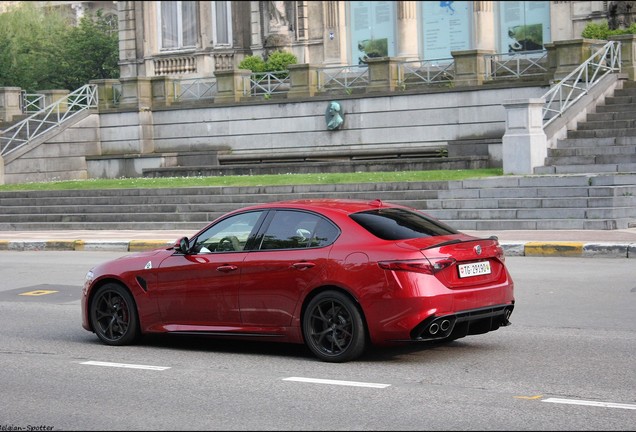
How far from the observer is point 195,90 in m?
38.2

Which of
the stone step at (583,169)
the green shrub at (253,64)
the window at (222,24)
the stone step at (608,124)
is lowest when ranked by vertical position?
the stone step at (583,169)

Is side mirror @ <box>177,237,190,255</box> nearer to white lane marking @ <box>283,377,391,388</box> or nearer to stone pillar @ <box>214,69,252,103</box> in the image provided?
white lane marking @ <box>283,377,391,388</box>

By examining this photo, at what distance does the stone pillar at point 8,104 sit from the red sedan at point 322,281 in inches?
1163

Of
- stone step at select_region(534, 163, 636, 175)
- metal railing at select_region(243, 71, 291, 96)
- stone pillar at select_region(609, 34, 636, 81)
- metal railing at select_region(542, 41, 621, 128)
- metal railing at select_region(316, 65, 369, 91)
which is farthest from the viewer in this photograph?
metal railing at select_region(243, 71, 291, 96)

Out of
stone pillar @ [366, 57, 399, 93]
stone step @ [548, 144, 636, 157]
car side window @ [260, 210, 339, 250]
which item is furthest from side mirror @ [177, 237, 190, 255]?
stone pillar @ [366, 57, 399, 93]

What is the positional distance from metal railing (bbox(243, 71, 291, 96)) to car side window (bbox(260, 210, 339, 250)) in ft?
82.0

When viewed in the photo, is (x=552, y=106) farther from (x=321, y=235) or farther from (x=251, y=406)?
(x=251, y=406)

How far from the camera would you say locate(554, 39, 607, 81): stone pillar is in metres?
28.8

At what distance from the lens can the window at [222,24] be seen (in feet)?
145

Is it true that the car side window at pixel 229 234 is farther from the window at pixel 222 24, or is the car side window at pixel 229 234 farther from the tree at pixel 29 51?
the tree at pixel 29 51

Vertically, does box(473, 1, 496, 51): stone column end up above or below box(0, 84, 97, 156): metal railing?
above

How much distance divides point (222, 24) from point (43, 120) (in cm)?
1015

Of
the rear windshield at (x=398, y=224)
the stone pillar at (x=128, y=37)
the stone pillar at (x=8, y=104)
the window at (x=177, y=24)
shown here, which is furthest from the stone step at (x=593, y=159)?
the stone pillar at (x=128, y=37)

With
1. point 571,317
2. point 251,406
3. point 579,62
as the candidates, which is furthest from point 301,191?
point 251,406
